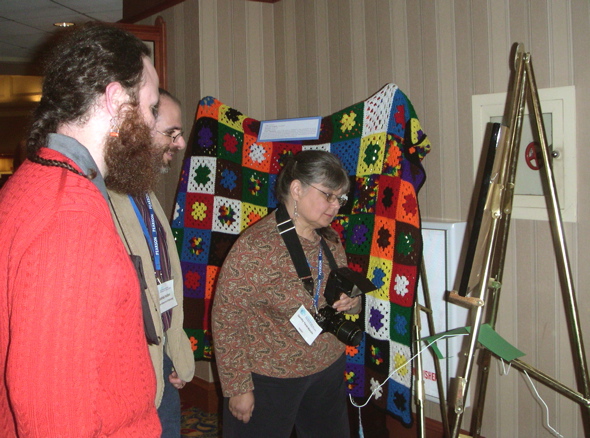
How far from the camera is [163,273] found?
1.49 meters

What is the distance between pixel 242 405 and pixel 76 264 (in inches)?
41.0

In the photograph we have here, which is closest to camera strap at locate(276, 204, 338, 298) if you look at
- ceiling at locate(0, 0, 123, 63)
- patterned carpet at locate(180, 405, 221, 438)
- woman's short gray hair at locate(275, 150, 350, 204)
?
woman's short gray hair at locate(275, 150, 350, 204)

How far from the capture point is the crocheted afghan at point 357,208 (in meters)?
1.89

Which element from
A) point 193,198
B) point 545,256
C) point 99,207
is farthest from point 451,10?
point 99,207

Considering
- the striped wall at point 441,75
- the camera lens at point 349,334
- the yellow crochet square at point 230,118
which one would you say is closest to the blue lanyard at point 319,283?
the camera lens at point 349,334

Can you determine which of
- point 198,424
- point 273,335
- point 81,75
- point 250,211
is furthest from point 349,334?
point 198,424

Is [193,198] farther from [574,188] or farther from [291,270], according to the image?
[574,188]

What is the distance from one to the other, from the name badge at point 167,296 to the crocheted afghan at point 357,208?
2.87 feet

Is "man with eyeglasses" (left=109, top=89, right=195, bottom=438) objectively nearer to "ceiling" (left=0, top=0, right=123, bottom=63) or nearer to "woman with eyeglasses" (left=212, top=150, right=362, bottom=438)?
"woman with eyeglasses" (left=212, top=150, right=362, bottom=438)

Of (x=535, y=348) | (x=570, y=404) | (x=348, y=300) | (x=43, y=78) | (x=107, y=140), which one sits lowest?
(x=570, y=404)

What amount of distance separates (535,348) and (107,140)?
1.76 meters

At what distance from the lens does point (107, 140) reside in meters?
0.85

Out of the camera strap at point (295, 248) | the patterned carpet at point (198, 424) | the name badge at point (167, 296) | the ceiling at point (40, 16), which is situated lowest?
the patterned carpet at point (198, 424)

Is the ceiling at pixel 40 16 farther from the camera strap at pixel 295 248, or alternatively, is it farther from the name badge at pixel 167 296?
the name badge at pixel 167 296
